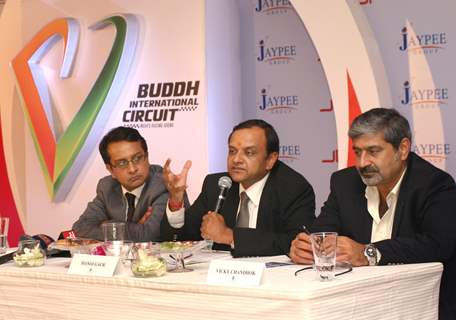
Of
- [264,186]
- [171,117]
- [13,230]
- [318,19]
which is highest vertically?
[318,19]

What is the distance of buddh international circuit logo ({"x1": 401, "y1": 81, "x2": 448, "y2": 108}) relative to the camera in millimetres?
4777

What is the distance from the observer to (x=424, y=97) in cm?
484

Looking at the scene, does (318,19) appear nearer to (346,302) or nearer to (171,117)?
(171,117)

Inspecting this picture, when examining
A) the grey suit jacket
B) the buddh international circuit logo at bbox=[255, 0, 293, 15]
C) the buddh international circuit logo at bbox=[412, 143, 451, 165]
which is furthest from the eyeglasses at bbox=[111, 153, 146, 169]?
the buddh international circuit logo at bbox=[255, 0, 293, 15]

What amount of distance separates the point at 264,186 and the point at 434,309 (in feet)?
3.94

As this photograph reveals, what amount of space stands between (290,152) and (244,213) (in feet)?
6.07

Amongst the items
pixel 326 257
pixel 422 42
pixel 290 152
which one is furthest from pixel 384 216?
pixel 290 152

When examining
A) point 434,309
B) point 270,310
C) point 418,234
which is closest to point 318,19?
point 418,234

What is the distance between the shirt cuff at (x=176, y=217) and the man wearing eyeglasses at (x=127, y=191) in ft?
0.64

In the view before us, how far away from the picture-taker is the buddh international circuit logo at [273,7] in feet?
18.1

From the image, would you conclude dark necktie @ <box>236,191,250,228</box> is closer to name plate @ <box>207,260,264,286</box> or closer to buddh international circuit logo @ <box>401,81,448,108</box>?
name plate @ <box>207,260,264,286</box>

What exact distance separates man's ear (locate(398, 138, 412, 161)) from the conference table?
1.91 feet

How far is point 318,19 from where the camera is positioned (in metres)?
4.61

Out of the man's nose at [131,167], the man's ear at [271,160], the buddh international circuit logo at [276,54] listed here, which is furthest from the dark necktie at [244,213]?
the buddh international circuit logo at [276,54]
